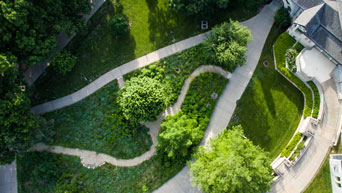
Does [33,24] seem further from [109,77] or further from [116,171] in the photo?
[116,171]

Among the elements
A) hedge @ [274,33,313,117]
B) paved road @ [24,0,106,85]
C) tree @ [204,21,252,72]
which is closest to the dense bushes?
tree @ [204,21,252,72]

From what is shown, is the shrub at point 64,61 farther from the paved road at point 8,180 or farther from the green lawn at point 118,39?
the paved road at point 8,180

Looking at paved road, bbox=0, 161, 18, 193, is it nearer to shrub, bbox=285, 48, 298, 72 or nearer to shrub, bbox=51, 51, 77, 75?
shrub, bbox=51, 51, 77, 75

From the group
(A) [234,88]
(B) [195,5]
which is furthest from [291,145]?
(B) [195,5]

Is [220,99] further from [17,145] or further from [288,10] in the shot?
[17,145]

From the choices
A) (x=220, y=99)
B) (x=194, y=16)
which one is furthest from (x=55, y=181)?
(x=194, y=16)

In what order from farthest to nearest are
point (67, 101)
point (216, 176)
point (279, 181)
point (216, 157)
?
point (67, 101) < point (279, 181) < point (216, 157) < point (216, 176)
